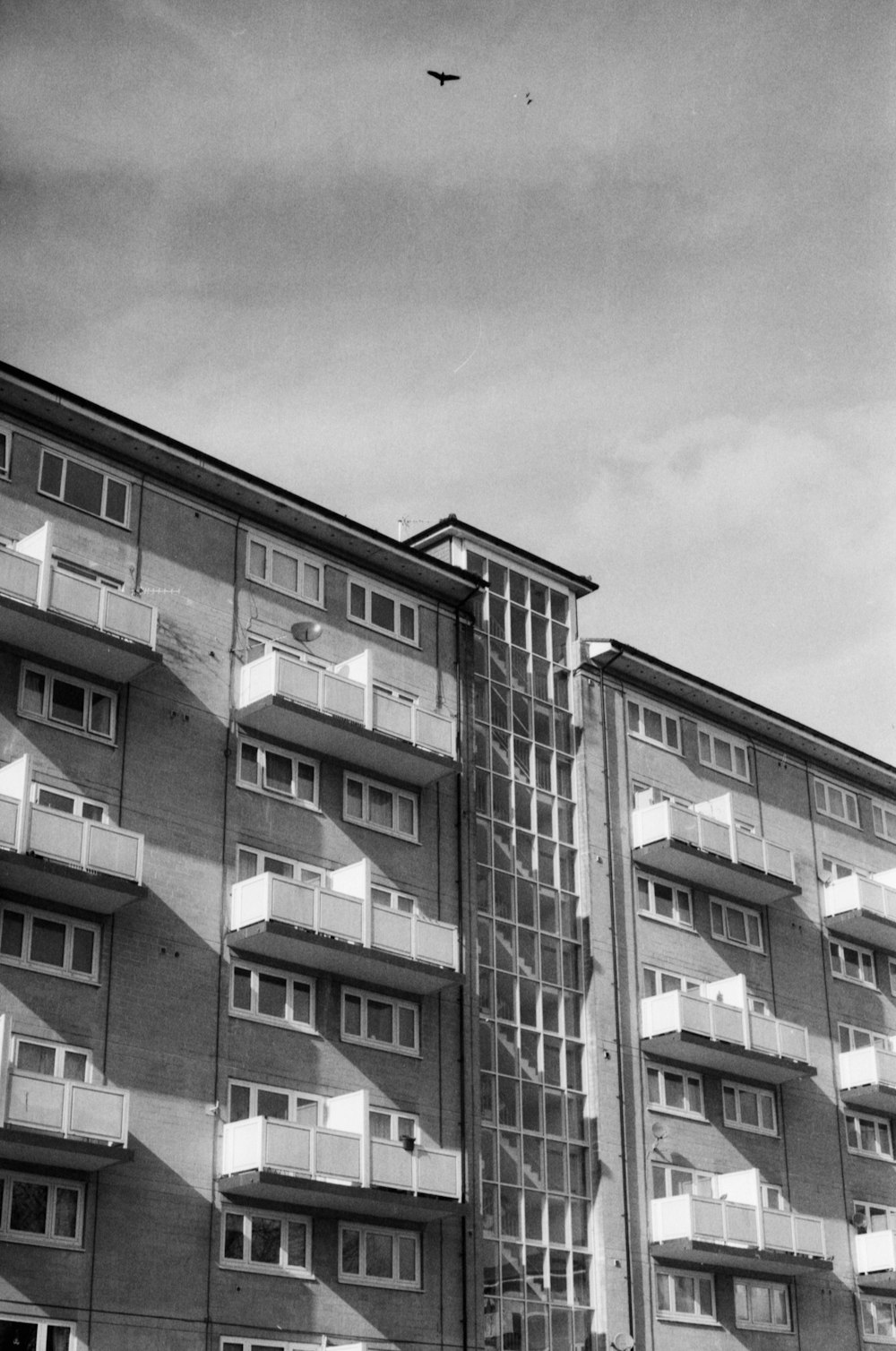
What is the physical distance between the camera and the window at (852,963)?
5129cm

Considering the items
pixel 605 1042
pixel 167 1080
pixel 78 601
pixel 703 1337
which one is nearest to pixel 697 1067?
pixel 605 1042

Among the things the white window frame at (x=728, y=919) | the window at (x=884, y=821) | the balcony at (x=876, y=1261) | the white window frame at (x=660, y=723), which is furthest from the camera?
the window at (x=884, y=821)

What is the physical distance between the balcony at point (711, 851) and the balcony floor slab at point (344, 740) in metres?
7.19

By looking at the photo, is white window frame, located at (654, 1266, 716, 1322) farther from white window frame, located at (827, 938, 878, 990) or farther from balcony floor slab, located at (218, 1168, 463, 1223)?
white window frame, located at (827, 938, 878, 990)

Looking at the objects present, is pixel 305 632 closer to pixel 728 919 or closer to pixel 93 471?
pixel 93 471

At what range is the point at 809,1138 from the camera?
47.6 meters

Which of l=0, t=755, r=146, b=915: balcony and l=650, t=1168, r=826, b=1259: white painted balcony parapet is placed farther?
l=650, t=1168, r=826, b=1259: white painted balcony parapet

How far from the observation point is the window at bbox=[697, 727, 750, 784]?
5088 cm

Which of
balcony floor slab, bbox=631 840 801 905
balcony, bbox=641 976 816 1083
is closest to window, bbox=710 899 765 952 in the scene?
balcony floor slab, bbox=631 840 801 905

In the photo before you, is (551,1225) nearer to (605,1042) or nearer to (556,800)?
(605,1042)

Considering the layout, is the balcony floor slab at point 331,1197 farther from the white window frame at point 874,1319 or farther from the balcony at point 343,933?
the white window frame at point 874,1319

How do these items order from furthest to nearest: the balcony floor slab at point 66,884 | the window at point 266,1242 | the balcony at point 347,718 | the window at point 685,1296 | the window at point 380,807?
the window at point 685,1296 < the window at point 380,807 < the balcony at point 347,718 < the window at point 266,1242 < the balcony floor slab at point 66,884

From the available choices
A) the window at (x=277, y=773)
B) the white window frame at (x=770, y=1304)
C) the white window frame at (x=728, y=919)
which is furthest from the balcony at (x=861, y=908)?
the window at (x=277, y=773)

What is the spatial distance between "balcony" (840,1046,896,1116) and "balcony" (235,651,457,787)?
613 inches
